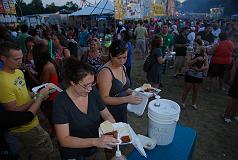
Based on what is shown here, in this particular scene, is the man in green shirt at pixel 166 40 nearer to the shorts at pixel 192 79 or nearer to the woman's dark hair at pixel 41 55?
the shorts at pixel 192 79

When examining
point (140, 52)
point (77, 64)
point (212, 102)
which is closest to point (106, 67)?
point (77, 64)

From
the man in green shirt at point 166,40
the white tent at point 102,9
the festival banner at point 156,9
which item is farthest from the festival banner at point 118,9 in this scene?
the white tent at point 102,9

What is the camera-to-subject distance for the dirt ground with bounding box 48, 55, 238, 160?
3.73 m

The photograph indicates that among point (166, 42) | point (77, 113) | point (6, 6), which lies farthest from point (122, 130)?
point (6, 6)

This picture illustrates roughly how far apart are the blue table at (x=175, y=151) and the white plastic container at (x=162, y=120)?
3.2 inches

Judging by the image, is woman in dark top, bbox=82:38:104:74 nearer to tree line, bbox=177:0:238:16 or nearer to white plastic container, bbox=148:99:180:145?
white plastic container, bbox=148:99:180:145

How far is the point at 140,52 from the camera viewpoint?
12.6m

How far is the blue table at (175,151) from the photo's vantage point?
209cm

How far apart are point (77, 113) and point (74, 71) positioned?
0.40 m

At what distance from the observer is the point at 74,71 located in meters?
1.76

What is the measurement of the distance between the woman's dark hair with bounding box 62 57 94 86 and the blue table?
1.03 metres

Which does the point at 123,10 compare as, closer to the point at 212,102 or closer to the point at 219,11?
the point at 212,102

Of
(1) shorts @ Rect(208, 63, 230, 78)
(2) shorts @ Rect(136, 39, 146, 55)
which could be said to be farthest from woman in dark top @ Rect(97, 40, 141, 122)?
(2) shorts @ Rect(136, 39, 146, 55)

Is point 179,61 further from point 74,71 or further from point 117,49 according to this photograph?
point 74,71
